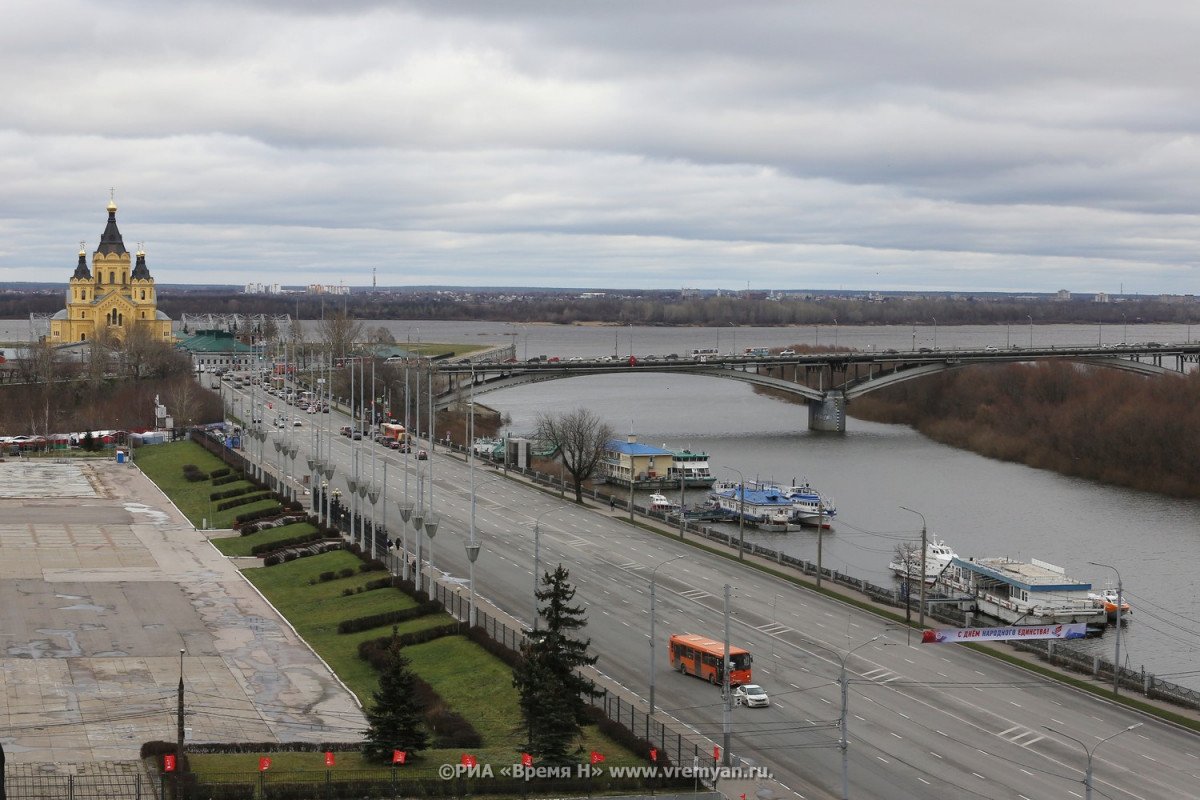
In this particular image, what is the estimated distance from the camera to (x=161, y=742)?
40219mm

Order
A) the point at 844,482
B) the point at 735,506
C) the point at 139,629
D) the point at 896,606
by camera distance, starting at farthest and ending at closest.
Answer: the point at 844,482 < the point at 735,506 < the point at 896,606 < the point at 139,629

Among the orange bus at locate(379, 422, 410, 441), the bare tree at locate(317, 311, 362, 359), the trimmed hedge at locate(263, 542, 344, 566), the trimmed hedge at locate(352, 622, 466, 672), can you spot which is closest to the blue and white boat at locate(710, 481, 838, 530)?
the trimmed hedge at locate(263, 542, 344, 566)

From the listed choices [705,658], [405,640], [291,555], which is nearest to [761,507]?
[291,555]

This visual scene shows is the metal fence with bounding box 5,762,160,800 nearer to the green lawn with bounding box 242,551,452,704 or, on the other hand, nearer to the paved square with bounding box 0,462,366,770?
the paved square with bounding box 0,462,366,770

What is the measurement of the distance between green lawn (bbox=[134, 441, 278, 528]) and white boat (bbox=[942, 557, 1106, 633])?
3928cm

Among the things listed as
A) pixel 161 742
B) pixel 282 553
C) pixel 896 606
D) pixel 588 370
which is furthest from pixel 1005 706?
pixel 588 370

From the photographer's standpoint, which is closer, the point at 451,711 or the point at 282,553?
the point at 451,711

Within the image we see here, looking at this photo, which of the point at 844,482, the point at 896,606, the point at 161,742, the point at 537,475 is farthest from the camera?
the point at 844,482

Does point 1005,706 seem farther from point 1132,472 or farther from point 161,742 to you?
point 1132,472

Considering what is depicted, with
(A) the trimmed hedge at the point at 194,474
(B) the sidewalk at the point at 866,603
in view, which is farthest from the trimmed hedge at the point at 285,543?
(A) the trimmed hedge at the point at 194,474

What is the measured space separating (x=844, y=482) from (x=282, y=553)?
4838 cm

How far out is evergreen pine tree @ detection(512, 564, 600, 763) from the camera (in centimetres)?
3772

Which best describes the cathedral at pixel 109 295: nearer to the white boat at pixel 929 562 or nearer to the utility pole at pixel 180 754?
the white boat at pixel 929 562

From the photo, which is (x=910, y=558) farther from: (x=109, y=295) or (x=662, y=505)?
(x=109, y=295)
